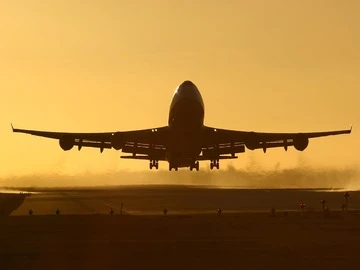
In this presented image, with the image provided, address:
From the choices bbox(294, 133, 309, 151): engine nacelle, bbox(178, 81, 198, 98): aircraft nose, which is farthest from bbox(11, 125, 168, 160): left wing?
bbox(294, 133, 309, 151): engine nacelle

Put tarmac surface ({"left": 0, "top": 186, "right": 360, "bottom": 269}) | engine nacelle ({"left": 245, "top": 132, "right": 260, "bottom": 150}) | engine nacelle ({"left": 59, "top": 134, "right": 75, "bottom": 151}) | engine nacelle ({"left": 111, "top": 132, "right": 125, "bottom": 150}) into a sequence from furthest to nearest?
1. engine nacelle ({"left": 245, "top": 132, "right": 260, "bottom": 150})
2. engine nacelle ({"left": 59, "top": 134, "right": 75, "bottom": 151})
3. engine nacelle ({"left": 111, "top": 132, "right": 125, "bottom": 150})
4. tarmac surface ({"left": 0, "top": 186, "right": 360, "bottom": 269})

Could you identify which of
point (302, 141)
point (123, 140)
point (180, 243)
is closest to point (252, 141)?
point (302, 141)

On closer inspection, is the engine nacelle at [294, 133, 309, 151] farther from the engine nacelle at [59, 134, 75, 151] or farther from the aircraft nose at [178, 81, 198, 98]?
the engine nacelle at [59, 134, 75, 151]

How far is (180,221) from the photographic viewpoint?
47.9 m

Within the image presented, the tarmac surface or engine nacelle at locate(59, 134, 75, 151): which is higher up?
engine nacelle at locate(59, 134, 75, 151)

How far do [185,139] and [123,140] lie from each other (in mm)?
6729

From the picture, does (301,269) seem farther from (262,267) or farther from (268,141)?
(268,141)

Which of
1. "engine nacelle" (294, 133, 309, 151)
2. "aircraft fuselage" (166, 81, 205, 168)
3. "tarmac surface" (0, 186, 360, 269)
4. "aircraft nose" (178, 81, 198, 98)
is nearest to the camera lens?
"tarmac surface" (0, 186, 360, 269)

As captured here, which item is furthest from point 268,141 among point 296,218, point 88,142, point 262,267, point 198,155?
point 262,267

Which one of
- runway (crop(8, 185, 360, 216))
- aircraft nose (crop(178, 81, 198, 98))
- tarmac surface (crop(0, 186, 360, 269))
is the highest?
aircraft nose (crop(178, 81, 198, 98))

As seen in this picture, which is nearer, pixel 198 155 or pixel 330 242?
pixel 330 242

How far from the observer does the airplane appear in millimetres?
72938

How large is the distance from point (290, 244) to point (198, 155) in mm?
45977

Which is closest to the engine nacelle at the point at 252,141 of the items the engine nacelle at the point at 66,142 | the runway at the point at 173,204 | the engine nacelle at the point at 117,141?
the runway at the point at 173,204
